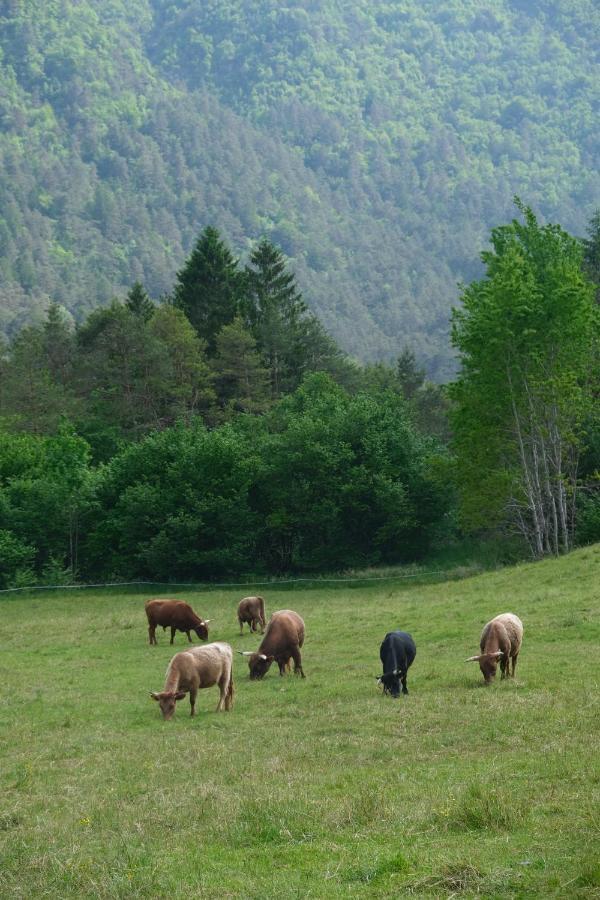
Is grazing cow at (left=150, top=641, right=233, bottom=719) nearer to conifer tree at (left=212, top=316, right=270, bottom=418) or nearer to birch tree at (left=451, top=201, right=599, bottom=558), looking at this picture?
birch tree at (left=451, top=201, right=599, bottom=558)

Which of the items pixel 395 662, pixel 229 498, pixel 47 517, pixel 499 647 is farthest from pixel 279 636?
pixel 47 517

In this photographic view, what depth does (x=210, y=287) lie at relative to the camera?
3738 inches

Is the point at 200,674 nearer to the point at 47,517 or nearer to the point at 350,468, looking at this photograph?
the point at 350,468

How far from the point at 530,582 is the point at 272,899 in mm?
29197

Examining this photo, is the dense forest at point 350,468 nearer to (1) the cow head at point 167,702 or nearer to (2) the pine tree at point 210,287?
(2) the pine tree at point 210,287

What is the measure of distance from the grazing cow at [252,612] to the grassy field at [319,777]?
270 centimetres

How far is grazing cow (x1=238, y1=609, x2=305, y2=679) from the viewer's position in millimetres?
24219

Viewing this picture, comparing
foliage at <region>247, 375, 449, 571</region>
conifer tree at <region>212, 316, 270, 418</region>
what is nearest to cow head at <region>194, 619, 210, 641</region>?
foliage at <region>247, 375, 449, 571</region>

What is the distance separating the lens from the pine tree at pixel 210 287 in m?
92.9

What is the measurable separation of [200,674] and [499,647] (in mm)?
6326

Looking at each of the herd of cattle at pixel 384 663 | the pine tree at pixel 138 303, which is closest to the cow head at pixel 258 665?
the herd of cattle at pixel 384 663

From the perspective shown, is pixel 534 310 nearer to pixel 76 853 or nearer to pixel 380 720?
pixel 380 720

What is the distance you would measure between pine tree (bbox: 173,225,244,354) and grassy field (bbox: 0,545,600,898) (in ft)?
215

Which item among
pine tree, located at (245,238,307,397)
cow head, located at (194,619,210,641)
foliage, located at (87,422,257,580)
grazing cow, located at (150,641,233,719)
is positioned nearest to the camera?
grazing cow, located at (150,641,233,719)
